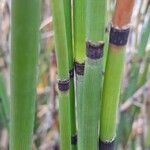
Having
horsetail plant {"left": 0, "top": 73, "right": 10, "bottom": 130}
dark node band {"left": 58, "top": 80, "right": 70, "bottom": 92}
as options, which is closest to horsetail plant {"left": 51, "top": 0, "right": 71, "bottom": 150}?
dark node band {"left": 58, "top": 80, "right": 70, "bottom": 92}

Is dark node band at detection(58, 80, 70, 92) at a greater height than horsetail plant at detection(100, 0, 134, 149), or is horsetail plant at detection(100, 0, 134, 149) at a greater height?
horsetail plant at detection(100, 0, 134, 149)

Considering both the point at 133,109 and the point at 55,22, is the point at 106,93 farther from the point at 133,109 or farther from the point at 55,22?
the point at 133,109

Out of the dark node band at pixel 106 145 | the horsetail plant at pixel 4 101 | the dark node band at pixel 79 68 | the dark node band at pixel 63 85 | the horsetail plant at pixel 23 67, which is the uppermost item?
the horsetail plant at pixel 23 67

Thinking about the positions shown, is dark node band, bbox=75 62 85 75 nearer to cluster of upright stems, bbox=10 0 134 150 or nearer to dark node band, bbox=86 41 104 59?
cluster of upright stems, bbox=10 0 134 150

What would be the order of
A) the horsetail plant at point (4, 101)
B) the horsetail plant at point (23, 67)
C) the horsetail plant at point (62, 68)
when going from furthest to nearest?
the horsetail plant at point (4, 101) < the horsetail plant at point (62, 68) < the horsetail plant at point (23, 67)

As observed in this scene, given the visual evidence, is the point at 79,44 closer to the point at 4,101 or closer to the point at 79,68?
the point at 79,68

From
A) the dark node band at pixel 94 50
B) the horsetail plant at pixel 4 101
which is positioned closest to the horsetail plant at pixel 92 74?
the dark node band at pixel 94 50

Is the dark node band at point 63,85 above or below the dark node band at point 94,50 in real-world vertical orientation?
below

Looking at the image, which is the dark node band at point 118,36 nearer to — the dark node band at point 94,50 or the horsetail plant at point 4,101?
the dark node band at point 94,50

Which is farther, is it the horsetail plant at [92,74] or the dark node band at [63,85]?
the dark node band at [63,85]
